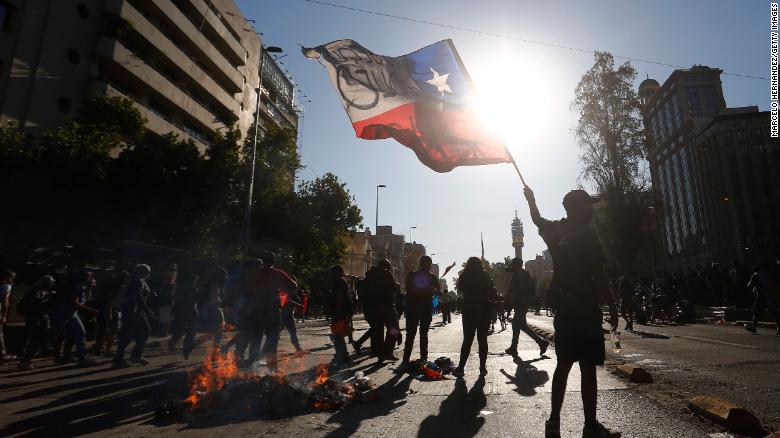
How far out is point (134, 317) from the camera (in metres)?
7.93

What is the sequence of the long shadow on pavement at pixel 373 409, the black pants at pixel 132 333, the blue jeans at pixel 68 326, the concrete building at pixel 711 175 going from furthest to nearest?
the concrete building at pixel 711 175 < the black pants at pixel 132 333 < the blue jeans at pixel 68 326 < the long shadow on pavement at pixel 373 409

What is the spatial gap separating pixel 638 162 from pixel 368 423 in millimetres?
33074

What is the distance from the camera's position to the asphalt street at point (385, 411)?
11.6 feet

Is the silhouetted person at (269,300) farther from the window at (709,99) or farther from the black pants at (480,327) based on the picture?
the window at (709,99)

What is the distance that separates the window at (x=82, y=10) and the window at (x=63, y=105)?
4803 millimetres

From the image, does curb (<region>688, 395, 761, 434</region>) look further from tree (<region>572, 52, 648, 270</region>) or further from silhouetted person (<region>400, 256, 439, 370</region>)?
tree (<region>572, 52, 648, 270</region>)

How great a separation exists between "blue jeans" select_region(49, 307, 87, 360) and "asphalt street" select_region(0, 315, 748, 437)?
113 cm

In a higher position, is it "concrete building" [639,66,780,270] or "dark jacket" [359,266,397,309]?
"concrete building" [639,66,780,270]

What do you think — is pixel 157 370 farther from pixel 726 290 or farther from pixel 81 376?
pixel 726 290

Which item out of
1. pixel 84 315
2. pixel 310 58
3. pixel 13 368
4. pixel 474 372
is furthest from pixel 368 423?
pixel 84 315

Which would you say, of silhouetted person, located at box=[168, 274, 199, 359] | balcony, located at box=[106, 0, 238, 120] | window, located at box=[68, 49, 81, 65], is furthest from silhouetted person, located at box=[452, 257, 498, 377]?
balcony, located at box=[106, 0, 238, 120]

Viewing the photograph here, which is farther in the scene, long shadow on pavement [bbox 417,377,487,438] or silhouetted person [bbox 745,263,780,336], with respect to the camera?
silhouetted person [bbox 745,263,780,336]

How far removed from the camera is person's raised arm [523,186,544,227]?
389cm

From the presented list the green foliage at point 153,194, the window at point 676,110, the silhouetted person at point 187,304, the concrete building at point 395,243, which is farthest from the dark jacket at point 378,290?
the concrete building at point 395,243
